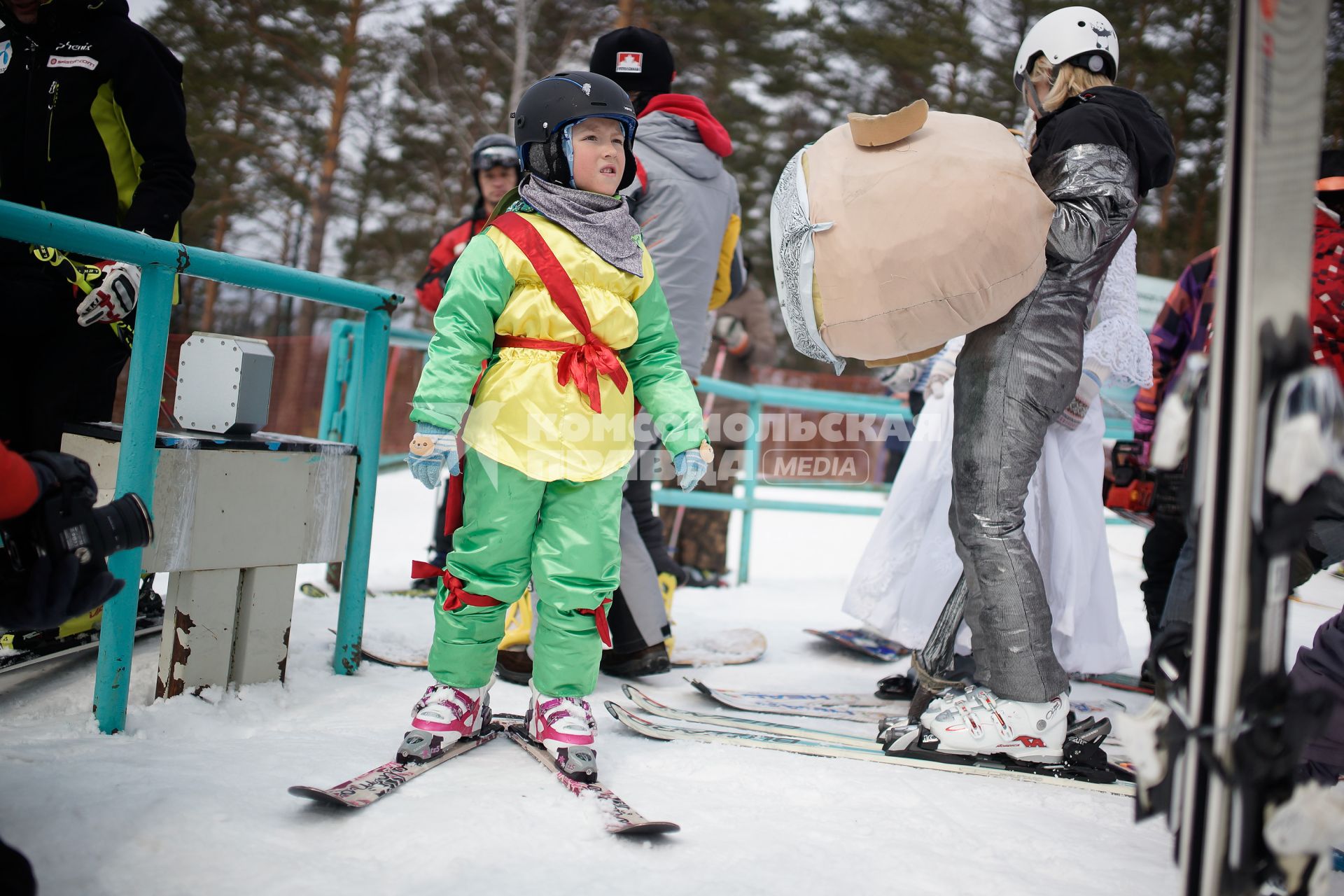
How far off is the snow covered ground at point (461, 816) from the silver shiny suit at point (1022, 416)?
1.04ft

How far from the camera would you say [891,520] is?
3.12 metres

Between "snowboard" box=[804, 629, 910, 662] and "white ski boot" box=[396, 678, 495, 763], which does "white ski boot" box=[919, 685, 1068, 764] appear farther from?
"snowboard" box=[804, 629, 910, 662]

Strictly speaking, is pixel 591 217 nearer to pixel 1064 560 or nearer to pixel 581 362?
pixel 581 362

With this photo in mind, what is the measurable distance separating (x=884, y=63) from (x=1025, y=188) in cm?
1491

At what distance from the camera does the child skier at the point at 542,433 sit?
2.02 m

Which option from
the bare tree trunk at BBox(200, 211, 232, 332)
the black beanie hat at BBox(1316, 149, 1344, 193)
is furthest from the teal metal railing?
the bare tree trunk at BBox(200, 211, 232, 332)

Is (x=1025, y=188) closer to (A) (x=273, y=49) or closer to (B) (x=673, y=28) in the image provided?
(B) (x=673, y=28)

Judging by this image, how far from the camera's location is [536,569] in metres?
2.08

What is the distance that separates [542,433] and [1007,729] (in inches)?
49.6

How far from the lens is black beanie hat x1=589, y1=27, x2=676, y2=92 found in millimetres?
3088

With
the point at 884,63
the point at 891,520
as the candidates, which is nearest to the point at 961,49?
the point at 884,63

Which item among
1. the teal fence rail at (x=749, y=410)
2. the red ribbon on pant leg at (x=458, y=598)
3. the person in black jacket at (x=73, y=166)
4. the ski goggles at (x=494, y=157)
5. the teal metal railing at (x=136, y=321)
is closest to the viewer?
the teal metal railing at (x=136, y=321)

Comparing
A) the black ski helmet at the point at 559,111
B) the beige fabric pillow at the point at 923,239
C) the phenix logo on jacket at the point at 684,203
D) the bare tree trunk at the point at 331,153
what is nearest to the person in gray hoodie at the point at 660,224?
the phenix logo on jacket at the point at 684,203

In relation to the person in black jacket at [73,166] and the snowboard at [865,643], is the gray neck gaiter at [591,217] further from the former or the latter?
the snowboard at [865,643]
